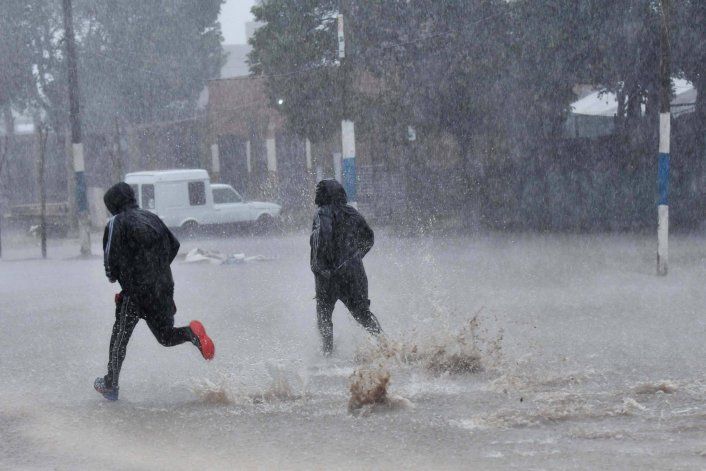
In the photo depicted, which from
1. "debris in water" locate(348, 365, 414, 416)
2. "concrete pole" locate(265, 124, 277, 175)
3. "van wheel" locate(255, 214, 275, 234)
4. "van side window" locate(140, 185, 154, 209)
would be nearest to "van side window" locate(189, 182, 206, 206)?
"van side window" locate(140, 185, 154, 209)

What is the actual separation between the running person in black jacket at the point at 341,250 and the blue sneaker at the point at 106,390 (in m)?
1.94

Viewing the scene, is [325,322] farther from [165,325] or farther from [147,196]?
[147,196]

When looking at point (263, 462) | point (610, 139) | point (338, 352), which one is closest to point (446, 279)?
point (338, 352)

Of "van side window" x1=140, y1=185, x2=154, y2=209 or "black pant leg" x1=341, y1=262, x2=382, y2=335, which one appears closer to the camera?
"black pant leg" x1=341, y1=262, x2=382, y2=335

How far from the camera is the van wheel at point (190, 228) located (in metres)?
24.7

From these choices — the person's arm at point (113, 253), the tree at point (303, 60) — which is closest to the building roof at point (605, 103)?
the tree at point (303, 60)

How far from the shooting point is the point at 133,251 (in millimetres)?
6539

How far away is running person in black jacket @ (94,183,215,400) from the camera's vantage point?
21.2ft

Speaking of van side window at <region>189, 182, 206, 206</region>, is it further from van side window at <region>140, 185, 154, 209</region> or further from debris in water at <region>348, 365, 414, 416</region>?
debris in water at <region>348, 365, 414, 416</region>

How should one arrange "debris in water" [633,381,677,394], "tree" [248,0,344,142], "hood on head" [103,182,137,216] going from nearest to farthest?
"debris in water" [633,381,677,394]
"hood on head" [103,182,137,216]
"tree" [248,0,344,142]

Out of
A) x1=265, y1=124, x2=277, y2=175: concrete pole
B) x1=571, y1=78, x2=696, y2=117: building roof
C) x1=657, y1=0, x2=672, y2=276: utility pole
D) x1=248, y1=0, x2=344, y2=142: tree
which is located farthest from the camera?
x1=265, y1=124, x2=277, y2=175: concrete pole

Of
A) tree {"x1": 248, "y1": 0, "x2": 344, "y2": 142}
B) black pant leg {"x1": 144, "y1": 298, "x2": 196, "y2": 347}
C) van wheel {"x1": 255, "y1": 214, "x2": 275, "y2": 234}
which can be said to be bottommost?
van wheel {"x1": 255, "y1": 214, "x2": 275, "y2": 234}

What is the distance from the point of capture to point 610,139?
23.0 meters

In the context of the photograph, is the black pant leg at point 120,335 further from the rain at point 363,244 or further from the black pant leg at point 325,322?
the black pant leg at point 325,322
